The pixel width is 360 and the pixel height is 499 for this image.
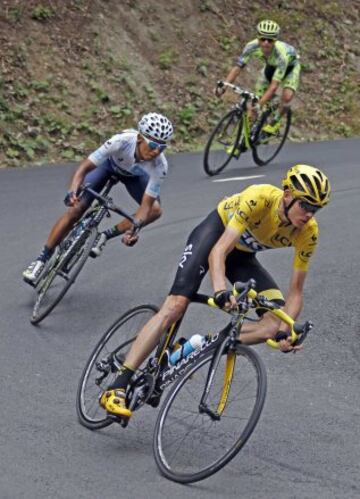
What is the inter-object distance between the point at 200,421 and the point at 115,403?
54cm

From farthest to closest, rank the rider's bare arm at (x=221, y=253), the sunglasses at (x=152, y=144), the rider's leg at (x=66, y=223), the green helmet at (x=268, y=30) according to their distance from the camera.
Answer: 1. the green helmet at (x=268, y=30)
2. the rider's leg at (x=66, y=223)
3. the sunglasses at (x=152, y=144)
4. the rider's bare arm at (x=221, y=253)

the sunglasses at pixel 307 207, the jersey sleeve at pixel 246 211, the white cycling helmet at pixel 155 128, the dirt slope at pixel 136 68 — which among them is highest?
the sunglasses at pixel 307 207

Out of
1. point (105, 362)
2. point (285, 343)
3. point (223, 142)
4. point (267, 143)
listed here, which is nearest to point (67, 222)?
point (105, 362)

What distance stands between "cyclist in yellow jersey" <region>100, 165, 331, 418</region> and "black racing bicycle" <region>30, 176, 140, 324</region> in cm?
220

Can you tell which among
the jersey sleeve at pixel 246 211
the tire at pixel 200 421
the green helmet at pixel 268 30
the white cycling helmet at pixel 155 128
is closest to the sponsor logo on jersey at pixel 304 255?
→ the jersey sleeve at pixel 246 211

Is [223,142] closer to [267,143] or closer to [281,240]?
[267,143]

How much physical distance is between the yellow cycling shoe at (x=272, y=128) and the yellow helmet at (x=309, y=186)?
10.3 meters

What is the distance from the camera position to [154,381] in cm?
680

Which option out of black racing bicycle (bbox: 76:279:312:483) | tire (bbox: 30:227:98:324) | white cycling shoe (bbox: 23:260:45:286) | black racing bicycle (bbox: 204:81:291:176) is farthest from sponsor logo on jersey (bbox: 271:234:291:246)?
black racing bicycle (bbox: 204:81:291:176)

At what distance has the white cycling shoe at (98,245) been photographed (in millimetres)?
9414

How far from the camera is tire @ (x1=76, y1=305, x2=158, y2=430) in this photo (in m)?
7.18

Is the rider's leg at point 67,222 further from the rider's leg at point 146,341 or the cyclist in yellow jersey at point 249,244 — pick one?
the rider's leg at point 146,341

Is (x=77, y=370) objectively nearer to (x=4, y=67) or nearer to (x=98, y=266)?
(x=98, y=266)

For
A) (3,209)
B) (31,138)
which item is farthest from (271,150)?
(3,209)
